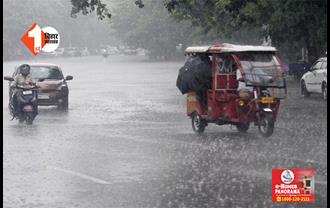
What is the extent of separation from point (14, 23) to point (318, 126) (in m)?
110

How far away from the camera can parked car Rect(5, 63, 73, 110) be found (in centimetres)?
2609

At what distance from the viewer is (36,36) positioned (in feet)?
424

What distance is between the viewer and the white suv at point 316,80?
29.3 meters

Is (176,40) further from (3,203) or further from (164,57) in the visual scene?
(3,203)

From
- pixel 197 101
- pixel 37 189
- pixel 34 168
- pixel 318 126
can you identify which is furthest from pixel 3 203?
pixel 318 126

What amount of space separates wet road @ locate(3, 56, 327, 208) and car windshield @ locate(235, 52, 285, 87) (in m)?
1.13

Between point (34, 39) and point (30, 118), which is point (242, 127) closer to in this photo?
point (30, 118)

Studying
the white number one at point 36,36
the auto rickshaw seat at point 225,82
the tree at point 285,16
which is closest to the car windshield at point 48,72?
the tree at point 285,16

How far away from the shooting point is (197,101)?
18922 millimetres

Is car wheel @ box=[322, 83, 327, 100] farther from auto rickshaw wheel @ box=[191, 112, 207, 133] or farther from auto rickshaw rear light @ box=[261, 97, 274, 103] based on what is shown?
auto rickshaw rear light @ box=[261, 97, 274, 103]

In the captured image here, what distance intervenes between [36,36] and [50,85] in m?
105

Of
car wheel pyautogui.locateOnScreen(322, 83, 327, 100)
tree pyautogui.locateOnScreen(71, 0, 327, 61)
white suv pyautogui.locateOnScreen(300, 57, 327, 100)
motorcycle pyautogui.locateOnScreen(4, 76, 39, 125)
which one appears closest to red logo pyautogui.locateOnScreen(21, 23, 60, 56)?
tree pyautogui.locateOnScreen(71, 0, 327, 61)

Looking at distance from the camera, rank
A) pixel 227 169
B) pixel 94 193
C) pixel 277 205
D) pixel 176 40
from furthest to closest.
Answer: pixel 176 40, pixel 227 169, pixel 94 193, pixel 277 205

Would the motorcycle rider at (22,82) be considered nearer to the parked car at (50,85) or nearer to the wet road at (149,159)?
the wet road at (149,159)
